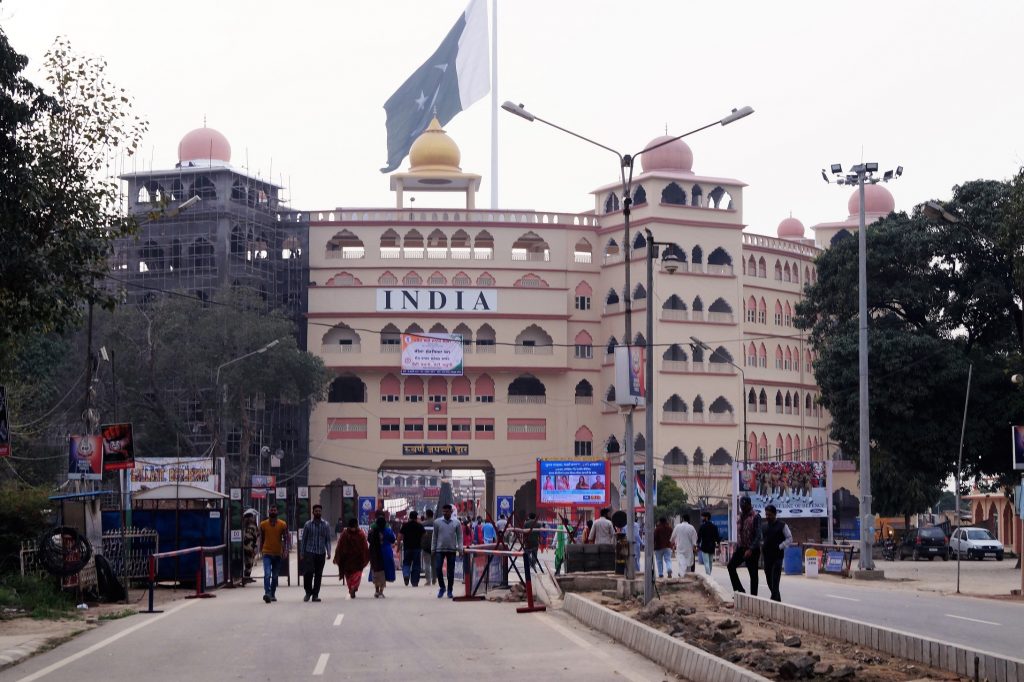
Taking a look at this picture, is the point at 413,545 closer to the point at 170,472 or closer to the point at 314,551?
the point at 314,551

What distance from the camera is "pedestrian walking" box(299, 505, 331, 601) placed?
23.7 meters

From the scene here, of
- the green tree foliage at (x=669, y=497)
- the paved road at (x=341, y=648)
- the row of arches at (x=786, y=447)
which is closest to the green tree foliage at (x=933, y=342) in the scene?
the green tree foliage at (x=669, y=497)

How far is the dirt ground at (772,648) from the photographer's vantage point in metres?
12.7

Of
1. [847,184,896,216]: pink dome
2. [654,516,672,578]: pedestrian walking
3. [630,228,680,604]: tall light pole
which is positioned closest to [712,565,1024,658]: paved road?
[654,516,672,578]: pedestrian walking

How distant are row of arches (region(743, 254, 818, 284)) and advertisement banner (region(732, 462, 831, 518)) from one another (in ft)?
137

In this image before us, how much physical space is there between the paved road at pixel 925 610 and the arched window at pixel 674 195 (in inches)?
1896

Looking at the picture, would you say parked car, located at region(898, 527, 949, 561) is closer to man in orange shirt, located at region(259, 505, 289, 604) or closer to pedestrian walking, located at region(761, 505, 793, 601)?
pedestrian walking, located at region(761, 505, 793, 601)

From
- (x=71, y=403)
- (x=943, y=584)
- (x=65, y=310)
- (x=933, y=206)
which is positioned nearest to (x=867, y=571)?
(x=943, y=584)

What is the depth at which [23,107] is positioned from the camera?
55.8ft

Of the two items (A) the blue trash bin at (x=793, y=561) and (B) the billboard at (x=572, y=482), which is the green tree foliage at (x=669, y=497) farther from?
(A) the blue trash bin at (x=793, y=561)

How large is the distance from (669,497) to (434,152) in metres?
22.9

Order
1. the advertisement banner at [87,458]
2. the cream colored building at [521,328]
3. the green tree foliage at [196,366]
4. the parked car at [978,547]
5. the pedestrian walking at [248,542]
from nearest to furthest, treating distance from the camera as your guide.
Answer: the advertisement banner at [87,458]
the pedestrian walking at [248,542]
the parked car at [978,547]
the green tree foliage at [196,366]
the cream colored building at [521,328]

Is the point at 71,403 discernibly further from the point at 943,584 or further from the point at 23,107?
the point at 23,107

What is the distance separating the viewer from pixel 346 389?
269 feet
